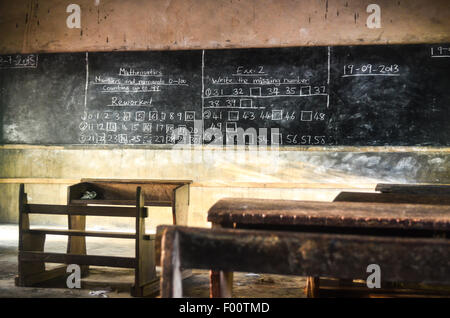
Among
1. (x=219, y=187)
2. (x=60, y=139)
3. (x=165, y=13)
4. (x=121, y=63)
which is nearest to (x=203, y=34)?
(x=165, y=13)

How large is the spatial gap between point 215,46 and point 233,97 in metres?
0.73

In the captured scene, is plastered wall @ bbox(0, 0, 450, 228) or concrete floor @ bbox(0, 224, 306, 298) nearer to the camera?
concrete floor @ bbox(0, 224, 306, 298)

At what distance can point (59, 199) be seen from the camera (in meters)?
6.27

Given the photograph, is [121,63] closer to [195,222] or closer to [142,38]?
[142,38]

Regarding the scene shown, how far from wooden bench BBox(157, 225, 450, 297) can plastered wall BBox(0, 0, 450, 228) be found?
416 cm

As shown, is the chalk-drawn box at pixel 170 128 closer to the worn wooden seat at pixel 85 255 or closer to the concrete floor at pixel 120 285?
the concrete floor at pixel 120 285

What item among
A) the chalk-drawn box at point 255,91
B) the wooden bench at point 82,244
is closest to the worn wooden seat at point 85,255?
the wooden bench at point 82,244

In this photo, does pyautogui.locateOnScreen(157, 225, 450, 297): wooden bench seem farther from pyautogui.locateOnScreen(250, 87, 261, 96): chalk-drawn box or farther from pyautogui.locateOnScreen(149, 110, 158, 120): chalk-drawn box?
pyautogui.locateOnScreen(149, 110, 158, 120): chalk-drawn box

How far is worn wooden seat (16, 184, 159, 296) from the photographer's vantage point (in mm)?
3348

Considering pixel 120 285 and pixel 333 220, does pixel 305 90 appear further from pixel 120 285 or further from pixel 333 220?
pixel 333 220

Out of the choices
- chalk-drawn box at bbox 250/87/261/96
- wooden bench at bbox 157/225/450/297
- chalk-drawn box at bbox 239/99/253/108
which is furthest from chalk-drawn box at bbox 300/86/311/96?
wooden bench at bbox 157/225/450/297
